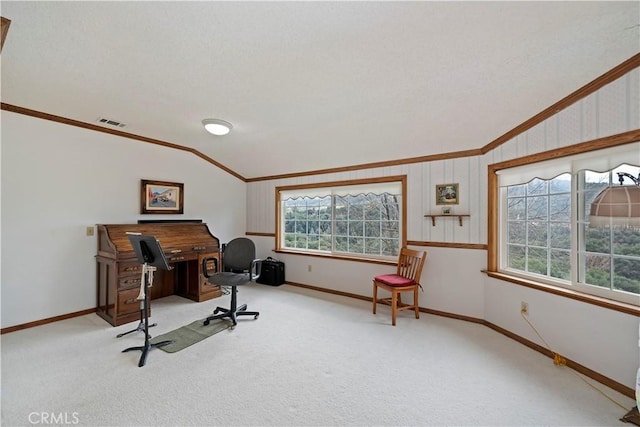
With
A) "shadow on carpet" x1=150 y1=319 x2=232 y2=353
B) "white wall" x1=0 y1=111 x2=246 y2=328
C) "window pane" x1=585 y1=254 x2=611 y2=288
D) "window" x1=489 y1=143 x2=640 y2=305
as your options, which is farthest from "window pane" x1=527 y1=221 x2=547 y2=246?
"white wall" x1=0 y1=111 x2=246 y2=328

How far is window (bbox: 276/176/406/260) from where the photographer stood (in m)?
4.08

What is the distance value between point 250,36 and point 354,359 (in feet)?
8.77

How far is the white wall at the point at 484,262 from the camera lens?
1960mm

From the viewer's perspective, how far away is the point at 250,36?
5.95 feet

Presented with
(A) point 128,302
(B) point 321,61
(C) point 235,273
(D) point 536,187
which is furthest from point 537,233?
(A) point 128,302

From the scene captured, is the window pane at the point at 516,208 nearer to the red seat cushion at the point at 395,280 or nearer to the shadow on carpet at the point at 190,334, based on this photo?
the red seat cushion at the point at 395,280

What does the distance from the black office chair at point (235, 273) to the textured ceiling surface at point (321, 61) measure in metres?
1.63

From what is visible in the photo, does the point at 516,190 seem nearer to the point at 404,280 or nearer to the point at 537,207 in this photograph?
the point at 537,207

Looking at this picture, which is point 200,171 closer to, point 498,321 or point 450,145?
point 450,145

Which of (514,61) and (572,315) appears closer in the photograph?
(514,61)

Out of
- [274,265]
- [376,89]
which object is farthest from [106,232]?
[376,89]

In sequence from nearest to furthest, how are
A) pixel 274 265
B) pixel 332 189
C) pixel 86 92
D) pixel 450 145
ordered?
1. pixel 86 92
2. pixel 450 145
3. pixel 332 189
4. pixel 274 265

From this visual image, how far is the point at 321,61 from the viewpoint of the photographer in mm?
2061
